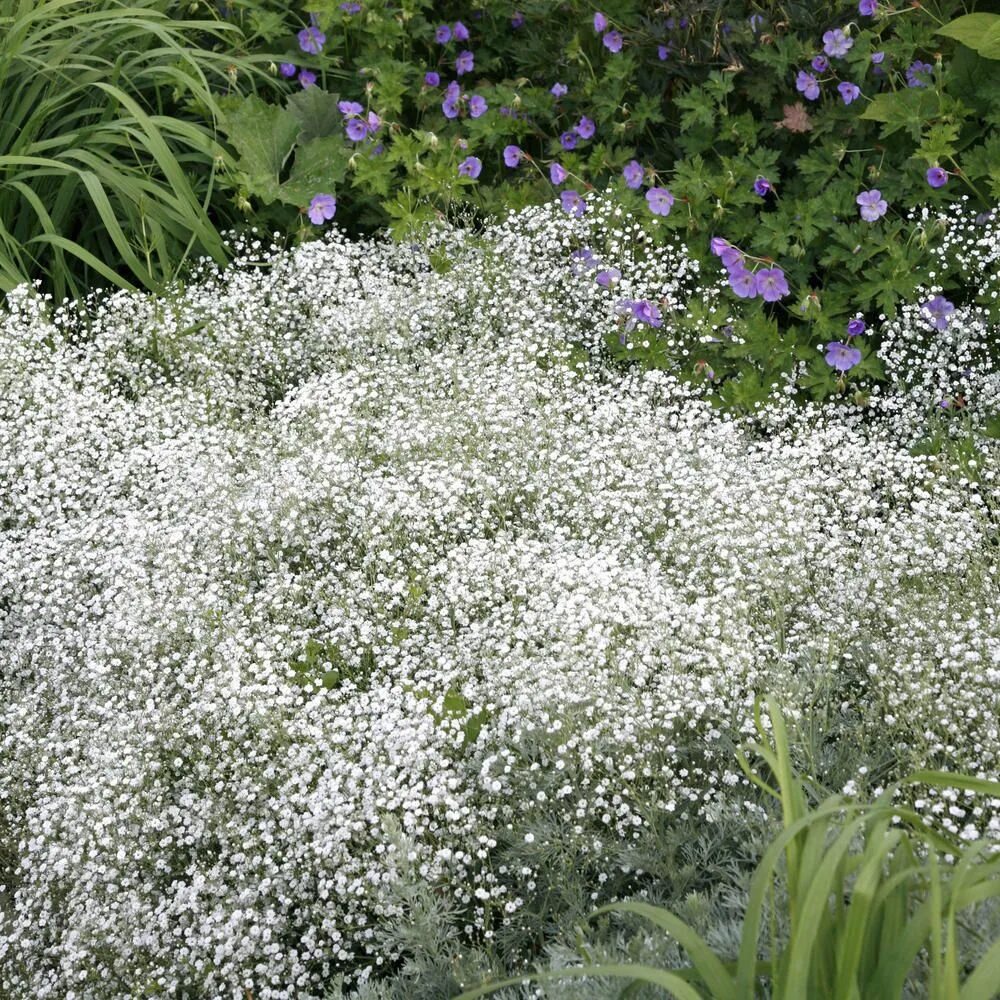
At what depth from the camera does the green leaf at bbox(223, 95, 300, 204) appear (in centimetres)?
617

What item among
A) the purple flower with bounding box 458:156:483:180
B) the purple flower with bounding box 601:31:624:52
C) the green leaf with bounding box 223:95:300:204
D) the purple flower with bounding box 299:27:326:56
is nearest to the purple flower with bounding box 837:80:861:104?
the purple flower with bounding box 601:31:624:52

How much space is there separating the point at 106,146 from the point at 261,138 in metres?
0.91

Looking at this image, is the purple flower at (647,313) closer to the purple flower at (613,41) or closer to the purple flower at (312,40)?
the purple flower at (613,41)

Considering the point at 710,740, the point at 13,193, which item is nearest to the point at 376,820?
the point at 710,740

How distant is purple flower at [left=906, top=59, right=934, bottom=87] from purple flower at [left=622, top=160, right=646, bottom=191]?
3.96 feet

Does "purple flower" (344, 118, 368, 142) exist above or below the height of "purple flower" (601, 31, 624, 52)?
below

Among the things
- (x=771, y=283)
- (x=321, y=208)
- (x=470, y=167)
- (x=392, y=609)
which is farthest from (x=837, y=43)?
(x=392, y=609)

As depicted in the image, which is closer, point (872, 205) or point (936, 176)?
point (936, 176)

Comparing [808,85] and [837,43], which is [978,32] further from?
[808,85]

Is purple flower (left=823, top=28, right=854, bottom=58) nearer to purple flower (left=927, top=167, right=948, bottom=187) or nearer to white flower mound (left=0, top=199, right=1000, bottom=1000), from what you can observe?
purple flower (left=927, top=167, right=948, bottom=187)

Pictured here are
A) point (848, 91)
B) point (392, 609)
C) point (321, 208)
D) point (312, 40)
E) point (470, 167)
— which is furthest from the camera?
point (312, 40)

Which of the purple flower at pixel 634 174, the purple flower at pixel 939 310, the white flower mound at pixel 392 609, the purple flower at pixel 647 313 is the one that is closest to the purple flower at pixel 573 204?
the white flower mound at pixel 392 609

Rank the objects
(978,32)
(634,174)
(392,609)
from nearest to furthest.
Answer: (392,609), (978,32), (634,174)

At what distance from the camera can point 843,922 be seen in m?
2.06
